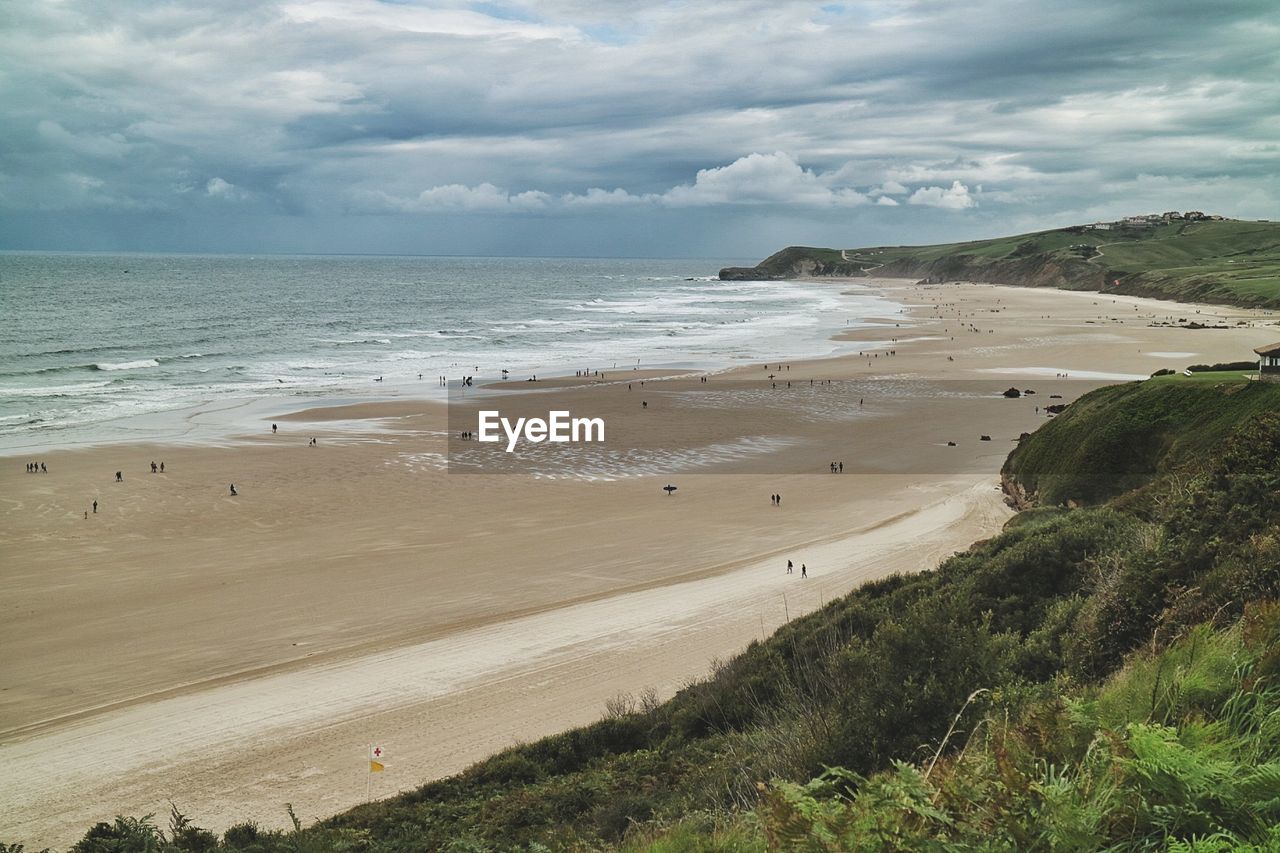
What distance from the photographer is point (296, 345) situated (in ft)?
261

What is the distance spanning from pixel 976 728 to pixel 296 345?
3195 inches

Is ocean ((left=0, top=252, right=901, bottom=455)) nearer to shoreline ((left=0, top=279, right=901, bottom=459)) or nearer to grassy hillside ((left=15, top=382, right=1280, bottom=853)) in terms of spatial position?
shoreline ((left=0, top=279, right=901, bottom=459))

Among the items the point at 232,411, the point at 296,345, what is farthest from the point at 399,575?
the point at 296,345

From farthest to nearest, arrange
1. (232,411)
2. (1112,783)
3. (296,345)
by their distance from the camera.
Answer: (296,345) < (232,411) < (1112,783)

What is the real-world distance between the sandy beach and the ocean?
7195 mm

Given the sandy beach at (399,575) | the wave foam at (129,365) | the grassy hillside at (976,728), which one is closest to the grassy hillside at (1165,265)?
the sandy beach at (399,575)

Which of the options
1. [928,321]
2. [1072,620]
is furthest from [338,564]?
[928,321]

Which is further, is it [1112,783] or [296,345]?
[296,345]

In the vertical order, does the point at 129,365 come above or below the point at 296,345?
below

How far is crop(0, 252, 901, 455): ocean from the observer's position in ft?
163

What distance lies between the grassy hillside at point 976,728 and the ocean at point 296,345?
1403 inches

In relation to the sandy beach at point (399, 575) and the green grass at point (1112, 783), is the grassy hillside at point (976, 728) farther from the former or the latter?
the sandy beach at point (399, 575)

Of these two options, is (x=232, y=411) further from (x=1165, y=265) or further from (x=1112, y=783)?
(x=1165, y=265)

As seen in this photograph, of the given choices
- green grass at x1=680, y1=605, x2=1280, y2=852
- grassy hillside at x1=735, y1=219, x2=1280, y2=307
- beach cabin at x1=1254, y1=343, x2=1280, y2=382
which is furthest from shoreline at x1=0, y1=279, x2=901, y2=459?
grassy hillside at x1=735, y1=219, x2=1280, y2=307
